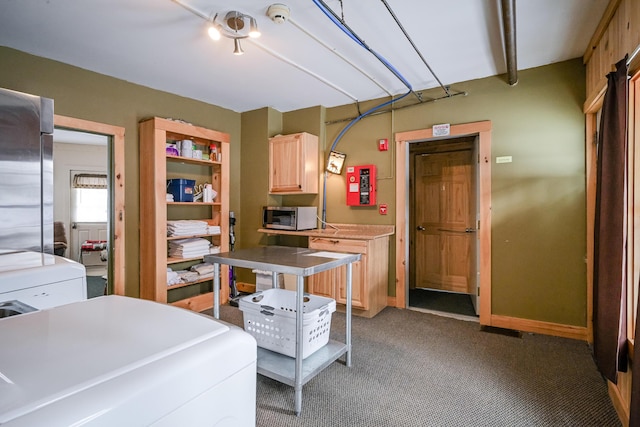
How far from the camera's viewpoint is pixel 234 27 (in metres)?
2.40

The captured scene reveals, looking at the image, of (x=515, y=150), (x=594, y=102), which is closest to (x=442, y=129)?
(x=515, y=150)

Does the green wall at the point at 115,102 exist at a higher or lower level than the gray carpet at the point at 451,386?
higher

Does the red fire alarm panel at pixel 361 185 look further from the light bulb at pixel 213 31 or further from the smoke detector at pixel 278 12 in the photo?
the light bulb at pixel 213 31

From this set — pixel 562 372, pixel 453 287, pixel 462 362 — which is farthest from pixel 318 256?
pixel 453 287

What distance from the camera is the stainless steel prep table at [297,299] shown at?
6.31 ft

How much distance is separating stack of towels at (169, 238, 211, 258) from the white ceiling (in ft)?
5.65

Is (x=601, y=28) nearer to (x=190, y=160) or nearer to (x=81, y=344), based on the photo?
(x=81, y=344)

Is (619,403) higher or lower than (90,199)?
lower

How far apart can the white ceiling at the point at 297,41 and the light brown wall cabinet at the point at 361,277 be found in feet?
5.71

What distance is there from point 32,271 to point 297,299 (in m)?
1.23

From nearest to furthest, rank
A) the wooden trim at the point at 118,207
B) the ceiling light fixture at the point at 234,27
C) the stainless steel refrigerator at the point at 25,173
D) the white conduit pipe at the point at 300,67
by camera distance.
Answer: the stainless steel refrigerator at the point at 25,173 → the ceiling light fixture at the point at 234,27 → the white conduit pipe at the point at 300,67 → the wooden trim at the point at 118,207

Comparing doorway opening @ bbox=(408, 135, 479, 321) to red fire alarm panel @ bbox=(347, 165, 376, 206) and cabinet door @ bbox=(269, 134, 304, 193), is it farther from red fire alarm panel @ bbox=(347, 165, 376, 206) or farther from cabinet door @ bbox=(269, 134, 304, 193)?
cabinet door @ bbox=(269, 134, 304, 193)

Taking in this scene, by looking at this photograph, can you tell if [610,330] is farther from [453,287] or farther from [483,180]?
[453,287]

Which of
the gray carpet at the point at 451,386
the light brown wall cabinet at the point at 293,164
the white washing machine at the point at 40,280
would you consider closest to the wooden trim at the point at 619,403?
the gray carpet at the point at 451,386
